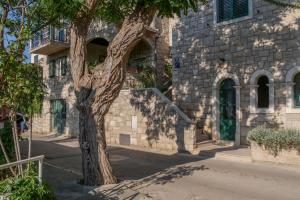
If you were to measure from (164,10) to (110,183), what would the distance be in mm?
3939

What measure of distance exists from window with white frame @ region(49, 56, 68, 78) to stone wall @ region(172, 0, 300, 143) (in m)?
9.16

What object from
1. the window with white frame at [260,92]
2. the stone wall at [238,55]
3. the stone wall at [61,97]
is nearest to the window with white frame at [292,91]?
the stone wall at [238,55]

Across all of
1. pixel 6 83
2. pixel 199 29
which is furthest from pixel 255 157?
pixel 6 83

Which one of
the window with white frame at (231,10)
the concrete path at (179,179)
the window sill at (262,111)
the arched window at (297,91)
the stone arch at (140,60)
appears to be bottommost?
the concrete path at (179,179)

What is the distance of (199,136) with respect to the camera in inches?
557

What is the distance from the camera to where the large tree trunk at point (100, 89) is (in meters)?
7.14

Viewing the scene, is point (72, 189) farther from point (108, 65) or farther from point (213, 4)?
point (213, 4)

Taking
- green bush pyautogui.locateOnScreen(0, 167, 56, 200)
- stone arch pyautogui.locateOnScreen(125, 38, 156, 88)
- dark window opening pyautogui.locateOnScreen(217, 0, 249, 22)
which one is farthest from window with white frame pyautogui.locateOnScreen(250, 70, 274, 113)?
green bush pyautogui.locateOnScreen(0, 167, 56, 200)

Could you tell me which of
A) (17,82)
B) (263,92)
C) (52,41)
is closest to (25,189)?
(17,82)

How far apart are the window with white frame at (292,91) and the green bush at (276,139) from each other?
74.1 inches

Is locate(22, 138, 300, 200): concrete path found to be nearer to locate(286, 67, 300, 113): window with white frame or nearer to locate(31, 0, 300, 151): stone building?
locate(31, 0, 300, 151): stone building

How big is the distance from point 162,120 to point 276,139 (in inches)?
203

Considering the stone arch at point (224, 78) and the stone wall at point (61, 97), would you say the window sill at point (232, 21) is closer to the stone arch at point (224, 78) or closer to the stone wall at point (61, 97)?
the stone arch at point (224, 78)

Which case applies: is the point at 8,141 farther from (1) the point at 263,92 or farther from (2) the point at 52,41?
(2) the point at 52,41
